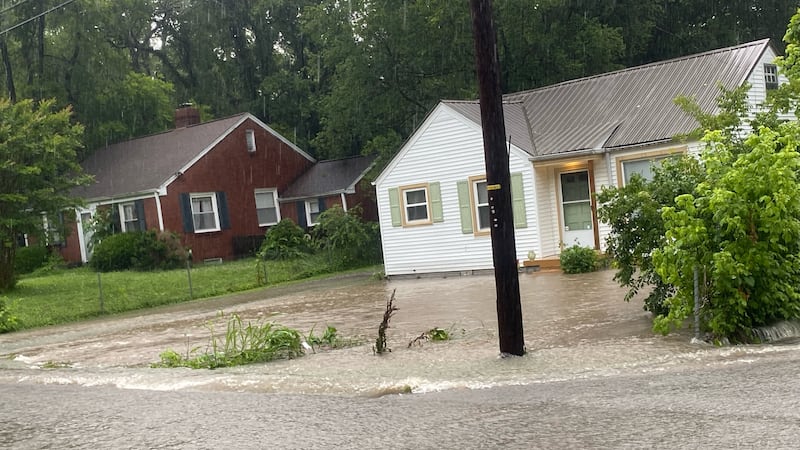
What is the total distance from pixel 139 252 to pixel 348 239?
796 cm

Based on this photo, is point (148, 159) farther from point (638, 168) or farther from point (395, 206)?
point (638, 168)

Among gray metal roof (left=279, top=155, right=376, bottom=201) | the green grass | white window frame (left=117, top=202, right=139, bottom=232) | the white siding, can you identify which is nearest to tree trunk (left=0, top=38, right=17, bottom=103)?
white window frame (left=117, top=202, right=139, bottom=232)

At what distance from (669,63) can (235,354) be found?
16.6m

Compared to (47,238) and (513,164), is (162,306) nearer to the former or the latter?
(47,238)

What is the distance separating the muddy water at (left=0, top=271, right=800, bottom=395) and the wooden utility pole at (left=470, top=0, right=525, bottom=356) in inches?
15.9

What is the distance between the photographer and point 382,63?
33.0 metres

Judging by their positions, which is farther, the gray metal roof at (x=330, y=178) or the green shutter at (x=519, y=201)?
the gray metal roof at (x=330, y=178)

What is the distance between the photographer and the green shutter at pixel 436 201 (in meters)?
24.0

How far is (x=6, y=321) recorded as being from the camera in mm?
19344

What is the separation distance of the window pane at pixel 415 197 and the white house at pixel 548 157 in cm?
3

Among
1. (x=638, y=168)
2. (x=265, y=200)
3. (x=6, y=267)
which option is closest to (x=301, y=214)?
(x=265, y=200)

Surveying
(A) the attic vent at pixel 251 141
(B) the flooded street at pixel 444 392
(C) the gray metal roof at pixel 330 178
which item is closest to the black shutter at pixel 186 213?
(A) the attic vent at pixel 251 141

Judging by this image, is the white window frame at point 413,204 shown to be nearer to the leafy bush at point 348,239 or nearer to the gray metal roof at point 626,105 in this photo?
the gray metal roof at point 626,105

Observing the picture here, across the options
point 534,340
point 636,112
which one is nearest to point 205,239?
point 636,112
